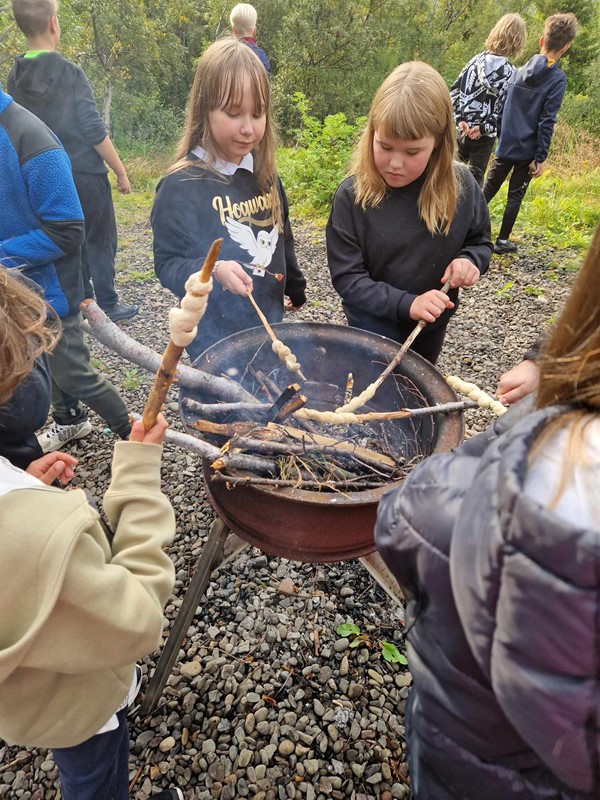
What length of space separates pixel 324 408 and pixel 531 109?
5569 millimetres

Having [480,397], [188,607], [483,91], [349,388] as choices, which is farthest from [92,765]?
[483,91]

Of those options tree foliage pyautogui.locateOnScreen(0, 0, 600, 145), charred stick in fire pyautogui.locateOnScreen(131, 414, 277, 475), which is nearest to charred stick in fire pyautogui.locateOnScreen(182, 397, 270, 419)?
charred stick in fire pyautogui.locateOnScreen(131, 414, 277, 475)

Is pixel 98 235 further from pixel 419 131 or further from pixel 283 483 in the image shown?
pixel 283 483

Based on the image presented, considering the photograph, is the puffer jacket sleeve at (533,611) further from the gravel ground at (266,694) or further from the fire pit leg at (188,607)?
the gravel ground at (266,694)

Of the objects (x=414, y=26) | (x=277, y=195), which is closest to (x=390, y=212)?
(x=277, y=195)

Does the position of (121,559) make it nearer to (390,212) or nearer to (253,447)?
(253,447)

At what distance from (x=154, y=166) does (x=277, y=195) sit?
10.5 m

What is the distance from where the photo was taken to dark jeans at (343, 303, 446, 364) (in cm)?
265

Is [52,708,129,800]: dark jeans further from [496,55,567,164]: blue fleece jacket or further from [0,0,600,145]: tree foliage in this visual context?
[0,0,600,145]: tree foliage

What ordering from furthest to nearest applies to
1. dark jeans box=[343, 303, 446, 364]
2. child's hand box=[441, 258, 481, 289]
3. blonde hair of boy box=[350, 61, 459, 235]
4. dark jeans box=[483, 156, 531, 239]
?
dark jeans box=[483, 156, 531, 239], dark jeans box=[343, 303, 446, 364], child's hand box=[441, 258, 481, 289], blonde hair of boy box=[350, 61, 459, 235]

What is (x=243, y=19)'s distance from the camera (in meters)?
5.71

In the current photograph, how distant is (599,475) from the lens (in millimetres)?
551

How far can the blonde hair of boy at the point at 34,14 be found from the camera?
323 centimetres

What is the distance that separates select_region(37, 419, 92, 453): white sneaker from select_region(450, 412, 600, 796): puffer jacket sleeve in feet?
10.7
